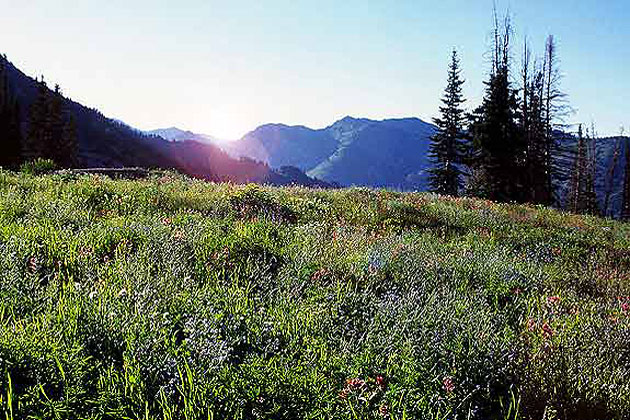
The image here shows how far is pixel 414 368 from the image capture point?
9.97ft

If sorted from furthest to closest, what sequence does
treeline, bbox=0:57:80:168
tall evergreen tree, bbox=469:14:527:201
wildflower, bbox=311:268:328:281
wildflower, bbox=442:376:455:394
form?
treeline, bbox=0:57:80:168 < tall evergreen tree, bbox=469:14:527:201 < wildflower, bbox=311:268:328:281 < wildflower, bbox=442:376:455:394

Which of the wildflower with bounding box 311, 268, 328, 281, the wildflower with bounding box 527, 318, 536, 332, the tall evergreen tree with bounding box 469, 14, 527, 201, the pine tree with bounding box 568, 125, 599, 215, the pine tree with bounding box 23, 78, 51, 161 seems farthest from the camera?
the pine tree with bounding box 568, 125, 599, 215

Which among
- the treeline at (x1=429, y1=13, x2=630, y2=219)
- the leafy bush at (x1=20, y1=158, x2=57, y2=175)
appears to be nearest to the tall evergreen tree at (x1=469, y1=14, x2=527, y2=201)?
the treeline at (x1=429, y1=13, x2=630, y2=219)

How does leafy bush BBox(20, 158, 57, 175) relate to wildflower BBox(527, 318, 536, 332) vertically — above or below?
above

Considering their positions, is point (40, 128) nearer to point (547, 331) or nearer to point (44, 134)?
point (44, 134)

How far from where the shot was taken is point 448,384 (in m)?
2.87

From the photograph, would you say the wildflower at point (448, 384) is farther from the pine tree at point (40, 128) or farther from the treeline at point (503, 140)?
the pine tree at point (40, 128)

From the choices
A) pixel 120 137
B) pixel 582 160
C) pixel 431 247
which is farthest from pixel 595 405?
pixel 120 137

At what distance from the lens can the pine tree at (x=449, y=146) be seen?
4459cm

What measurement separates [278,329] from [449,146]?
4449 centimetres

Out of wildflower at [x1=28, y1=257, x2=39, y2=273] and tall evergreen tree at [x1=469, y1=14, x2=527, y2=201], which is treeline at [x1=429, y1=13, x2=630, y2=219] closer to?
tall evergreen tree at [x1=469, y1=14, x2=527, y2=201]

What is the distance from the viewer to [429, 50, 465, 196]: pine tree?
4459 cm

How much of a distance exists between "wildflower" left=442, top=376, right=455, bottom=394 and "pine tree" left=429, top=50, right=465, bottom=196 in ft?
137

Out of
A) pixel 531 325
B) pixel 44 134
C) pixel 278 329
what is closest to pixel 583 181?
pixel 531 325
